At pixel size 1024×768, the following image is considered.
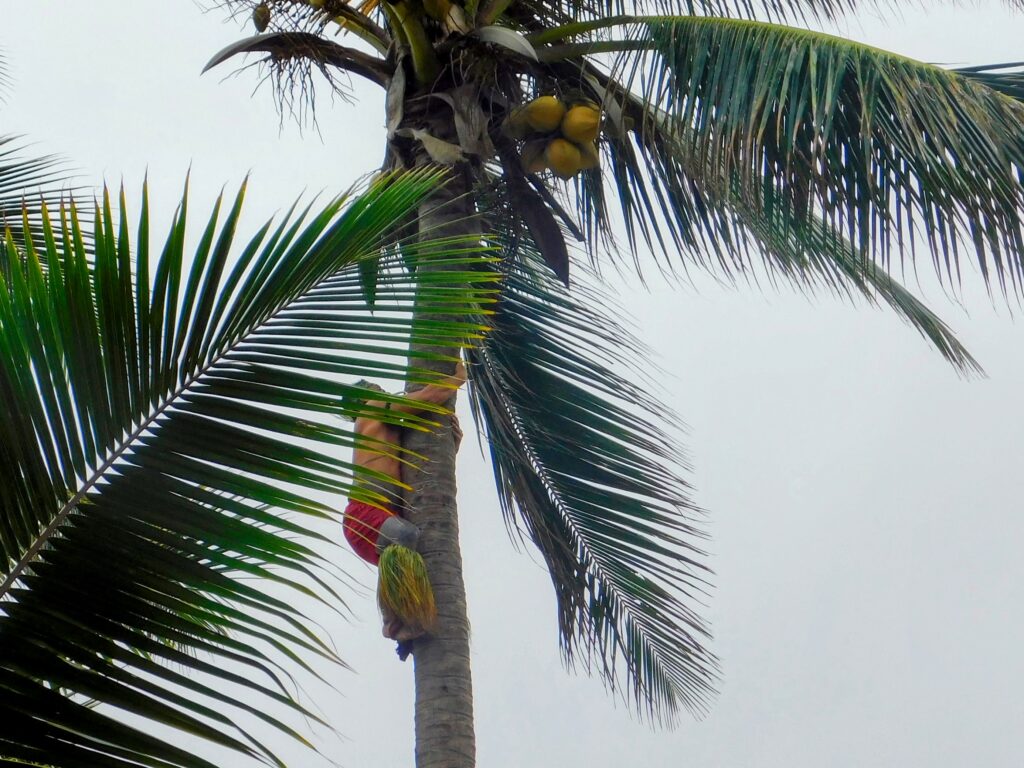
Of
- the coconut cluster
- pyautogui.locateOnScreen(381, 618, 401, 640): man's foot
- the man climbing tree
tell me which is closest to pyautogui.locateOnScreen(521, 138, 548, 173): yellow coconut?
the coconut cluster

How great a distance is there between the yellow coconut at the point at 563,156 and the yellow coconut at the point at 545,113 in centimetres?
6

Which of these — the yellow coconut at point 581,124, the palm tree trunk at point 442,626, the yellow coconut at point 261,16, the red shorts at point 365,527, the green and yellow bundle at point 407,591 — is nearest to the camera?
the palm tree trunk at point 442,626

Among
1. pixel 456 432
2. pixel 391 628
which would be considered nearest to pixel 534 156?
pixel 456 432

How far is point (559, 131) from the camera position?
13.7 feet

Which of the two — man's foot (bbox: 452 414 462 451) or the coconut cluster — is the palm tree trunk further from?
the coconut cluster

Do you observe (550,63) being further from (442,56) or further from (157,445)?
(157,445)

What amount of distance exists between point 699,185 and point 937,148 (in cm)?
99

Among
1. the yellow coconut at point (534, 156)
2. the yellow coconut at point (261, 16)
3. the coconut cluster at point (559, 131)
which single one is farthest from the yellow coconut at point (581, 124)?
the yellow coconut at point (261, 16)

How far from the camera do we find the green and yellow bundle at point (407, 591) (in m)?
3.40

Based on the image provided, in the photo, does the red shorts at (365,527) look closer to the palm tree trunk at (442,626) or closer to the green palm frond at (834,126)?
the palm tree trunk at (442,626)

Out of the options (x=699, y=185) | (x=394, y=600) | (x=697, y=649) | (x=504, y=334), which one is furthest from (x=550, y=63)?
(x=697, y=649)

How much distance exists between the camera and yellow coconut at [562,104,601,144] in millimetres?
4102

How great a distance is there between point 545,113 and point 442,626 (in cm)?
162

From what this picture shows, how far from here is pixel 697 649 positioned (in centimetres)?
520
